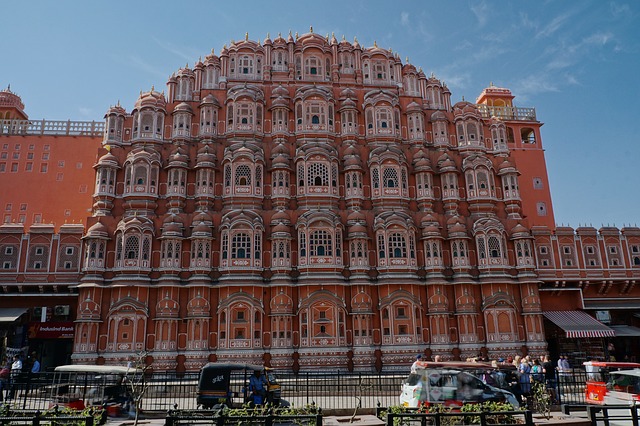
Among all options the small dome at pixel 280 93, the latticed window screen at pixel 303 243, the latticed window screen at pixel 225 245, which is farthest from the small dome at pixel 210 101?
the latticed window screen at pixel 303 243

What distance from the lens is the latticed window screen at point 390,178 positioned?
33.1 metres

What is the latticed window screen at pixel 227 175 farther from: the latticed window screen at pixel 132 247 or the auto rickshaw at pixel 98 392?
the auto rickshaw at pixel 98 392

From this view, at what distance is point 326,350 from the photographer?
1139 inches

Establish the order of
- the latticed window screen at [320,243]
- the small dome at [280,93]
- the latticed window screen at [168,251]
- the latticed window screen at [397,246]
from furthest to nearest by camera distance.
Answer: the small dome at [280,93]
the latticed window screen at [397,246]
the latticed window screen at [320,243]
the latticed window screen at [168,251]

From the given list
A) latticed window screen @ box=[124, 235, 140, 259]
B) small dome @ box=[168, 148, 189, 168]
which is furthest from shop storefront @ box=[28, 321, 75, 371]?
small dome @ box=[168, 148, 189, 168]

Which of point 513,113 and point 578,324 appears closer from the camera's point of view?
point 578,324

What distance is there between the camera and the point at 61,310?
102 ft

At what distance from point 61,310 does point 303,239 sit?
16.0 metres

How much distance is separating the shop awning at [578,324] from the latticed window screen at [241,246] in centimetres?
2020

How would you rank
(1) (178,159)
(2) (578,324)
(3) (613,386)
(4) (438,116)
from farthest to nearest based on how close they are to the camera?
(4) (438,116) → (2) (578,324) → (1) (178,159) → (3) (613,386)

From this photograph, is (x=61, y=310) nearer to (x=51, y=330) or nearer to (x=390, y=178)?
(x=51, y=330)

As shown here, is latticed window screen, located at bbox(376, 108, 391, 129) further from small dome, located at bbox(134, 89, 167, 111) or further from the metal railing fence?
the metal railing fence

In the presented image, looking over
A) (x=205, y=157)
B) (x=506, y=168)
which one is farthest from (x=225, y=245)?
(x=506, y=168)

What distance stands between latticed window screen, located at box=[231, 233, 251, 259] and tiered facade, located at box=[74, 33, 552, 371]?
0.09m
